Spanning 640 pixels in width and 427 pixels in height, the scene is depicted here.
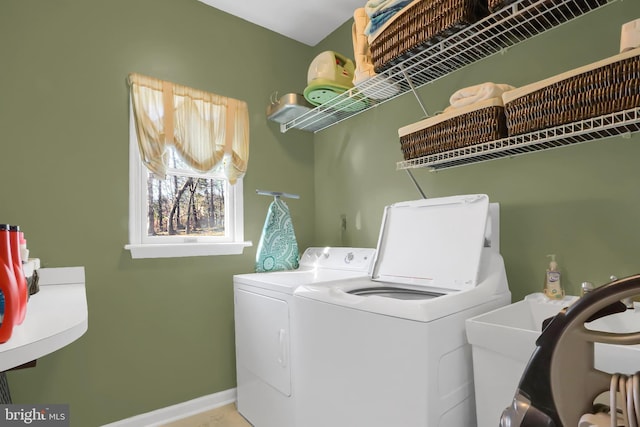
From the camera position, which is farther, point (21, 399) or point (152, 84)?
point (152, 84)

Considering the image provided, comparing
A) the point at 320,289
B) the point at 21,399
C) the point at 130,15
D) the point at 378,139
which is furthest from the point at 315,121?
the point at 21,399

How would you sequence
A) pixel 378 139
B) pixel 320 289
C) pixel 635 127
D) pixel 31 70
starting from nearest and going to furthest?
pixel 635 127 → pixel 320 289 → pixel 31 70 → pixel 378 139

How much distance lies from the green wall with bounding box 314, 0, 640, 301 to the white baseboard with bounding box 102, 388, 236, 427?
1715 millimetres

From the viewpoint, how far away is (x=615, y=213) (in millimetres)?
1324

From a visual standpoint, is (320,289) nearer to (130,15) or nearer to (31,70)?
(31,70)

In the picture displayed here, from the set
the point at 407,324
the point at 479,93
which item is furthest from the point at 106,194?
the point at 479,93

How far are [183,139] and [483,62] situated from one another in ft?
5.84

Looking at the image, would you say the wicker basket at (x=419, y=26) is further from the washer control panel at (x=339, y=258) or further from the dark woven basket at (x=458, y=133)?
the washer control panel at (x=339, y=258)

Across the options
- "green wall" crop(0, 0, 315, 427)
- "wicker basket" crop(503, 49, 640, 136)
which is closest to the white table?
"green wall" crop(0, 0, 315, 427)

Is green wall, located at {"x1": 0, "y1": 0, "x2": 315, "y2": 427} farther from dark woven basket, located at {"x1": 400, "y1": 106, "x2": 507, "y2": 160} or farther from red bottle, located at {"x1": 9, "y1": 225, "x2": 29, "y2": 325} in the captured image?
dark woven basket, located at {"x1": 400, "y1": 106, "x2": 507, "y2": 160}

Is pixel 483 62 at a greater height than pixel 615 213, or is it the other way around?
pixel 483 62

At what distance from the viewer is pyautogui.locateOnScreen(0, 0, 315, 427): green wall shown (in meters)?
1.74

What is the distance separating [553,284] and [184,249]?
77.4 inches

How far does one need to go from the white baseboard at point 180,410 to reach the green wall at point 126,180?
4 centimetres
